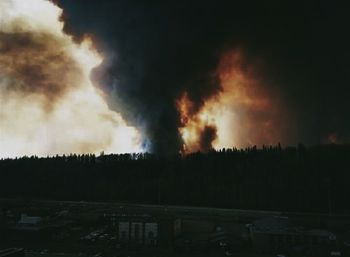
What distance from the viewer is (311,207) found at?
344 ft

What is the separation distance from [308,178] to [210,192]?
35.0 m

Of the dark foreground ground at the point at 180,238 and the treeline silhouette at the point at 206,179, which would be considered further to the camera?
the treeline silhouette at the point at 206,179

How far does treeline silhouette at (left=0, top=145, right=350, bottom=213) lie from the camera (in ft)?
373

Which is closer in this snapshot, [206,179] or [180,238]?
[180,238]

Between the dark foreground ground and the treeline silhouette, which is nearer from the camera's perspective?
the dark foreground ground

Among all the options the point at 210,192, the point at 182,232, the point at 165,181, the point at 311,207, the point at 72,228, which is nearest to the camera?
the point at 182,232

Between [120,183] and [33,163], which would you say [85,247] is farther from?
[33,163]

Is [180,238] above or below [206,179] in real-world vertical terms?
below

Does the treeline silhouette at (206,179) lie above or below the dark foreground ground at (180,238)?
above

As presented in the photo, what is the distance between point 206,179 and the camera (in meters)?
133

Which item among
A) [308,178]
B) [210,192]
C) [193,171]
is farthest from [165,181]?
[308,178]

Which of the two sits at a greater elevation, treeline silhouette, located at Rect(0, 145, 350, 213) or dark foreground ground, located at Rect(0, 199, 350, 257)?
treeline silhouette, located at Rect(0, 145, 350, 213)

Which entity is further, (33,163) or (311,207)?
(33,163)

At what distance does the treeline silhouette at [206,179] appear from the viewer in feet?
373
